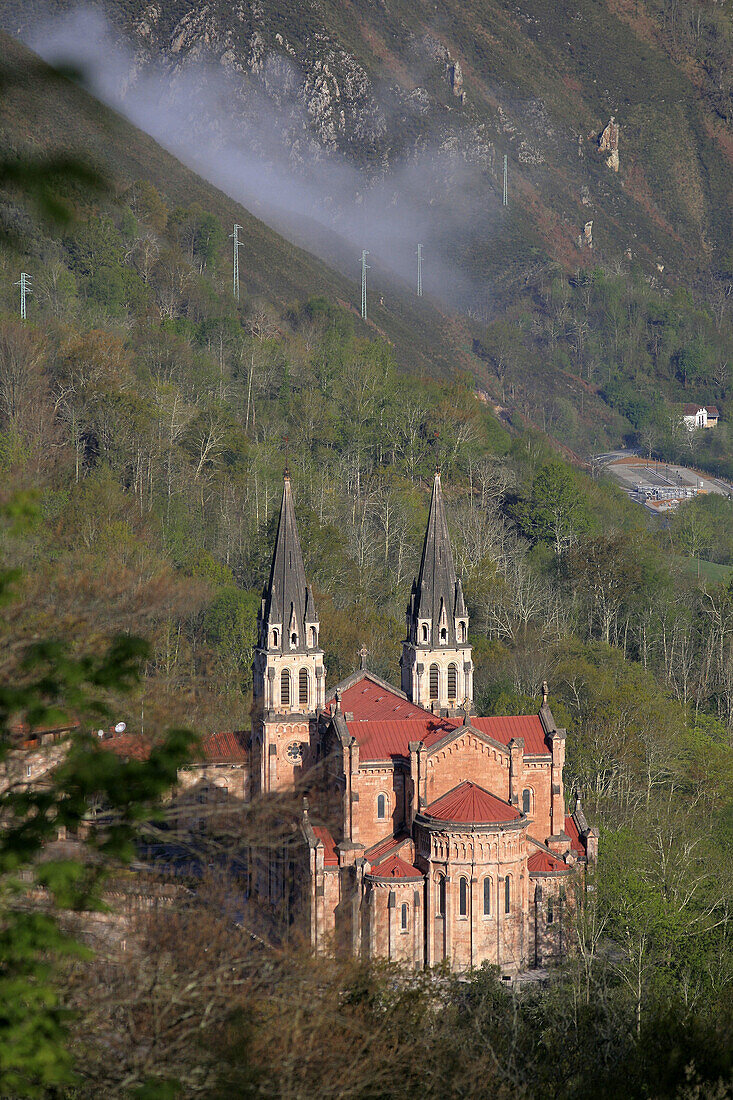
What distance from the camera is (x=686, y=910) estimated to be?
40594 millimetres

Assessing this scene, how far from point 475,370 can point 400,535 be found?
76.8 metres

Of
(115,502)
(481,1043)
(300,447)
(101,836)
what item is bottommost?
(481,1043)

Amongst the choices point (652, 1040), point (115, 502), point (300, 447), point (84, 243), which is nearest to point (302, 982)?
point (652, 1040)

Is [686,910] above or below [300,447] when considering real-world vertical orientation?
below

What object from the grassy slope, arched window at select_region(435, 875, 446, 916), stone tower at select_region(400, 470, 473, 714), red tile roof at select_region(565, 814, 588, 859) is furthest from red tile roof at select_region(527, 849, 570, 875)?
the grassy slope

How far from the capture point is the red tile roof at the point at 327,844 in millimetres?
43875

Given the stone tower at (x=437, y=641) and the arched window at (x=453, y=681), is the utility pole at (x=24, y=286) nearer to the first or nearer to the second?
the stone tower at (x=437, y=641)

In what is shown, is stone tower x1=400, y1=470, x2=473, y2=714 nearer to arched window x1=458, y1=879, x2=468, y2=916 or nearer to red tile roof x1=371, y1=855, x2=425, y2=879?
red tile roof x1=371, y1=855, x2=425, y2=879

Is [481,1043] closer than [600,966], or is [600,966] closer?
[481,1043]

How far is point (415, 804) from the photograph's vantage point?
42688 millimetres

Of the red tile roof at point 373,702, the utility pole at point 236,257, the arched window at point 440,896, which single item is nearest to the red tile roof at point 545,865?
the arched window at point 440,896

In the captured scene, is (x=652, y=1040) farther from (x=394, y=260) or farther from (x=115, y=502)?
(x=394, y=260)

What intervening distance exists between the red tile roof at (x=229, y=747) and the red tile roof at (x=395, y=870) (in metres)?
9.23

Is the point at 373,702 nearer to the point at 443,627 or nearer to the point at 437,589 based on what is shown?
→ the point at 443,627
